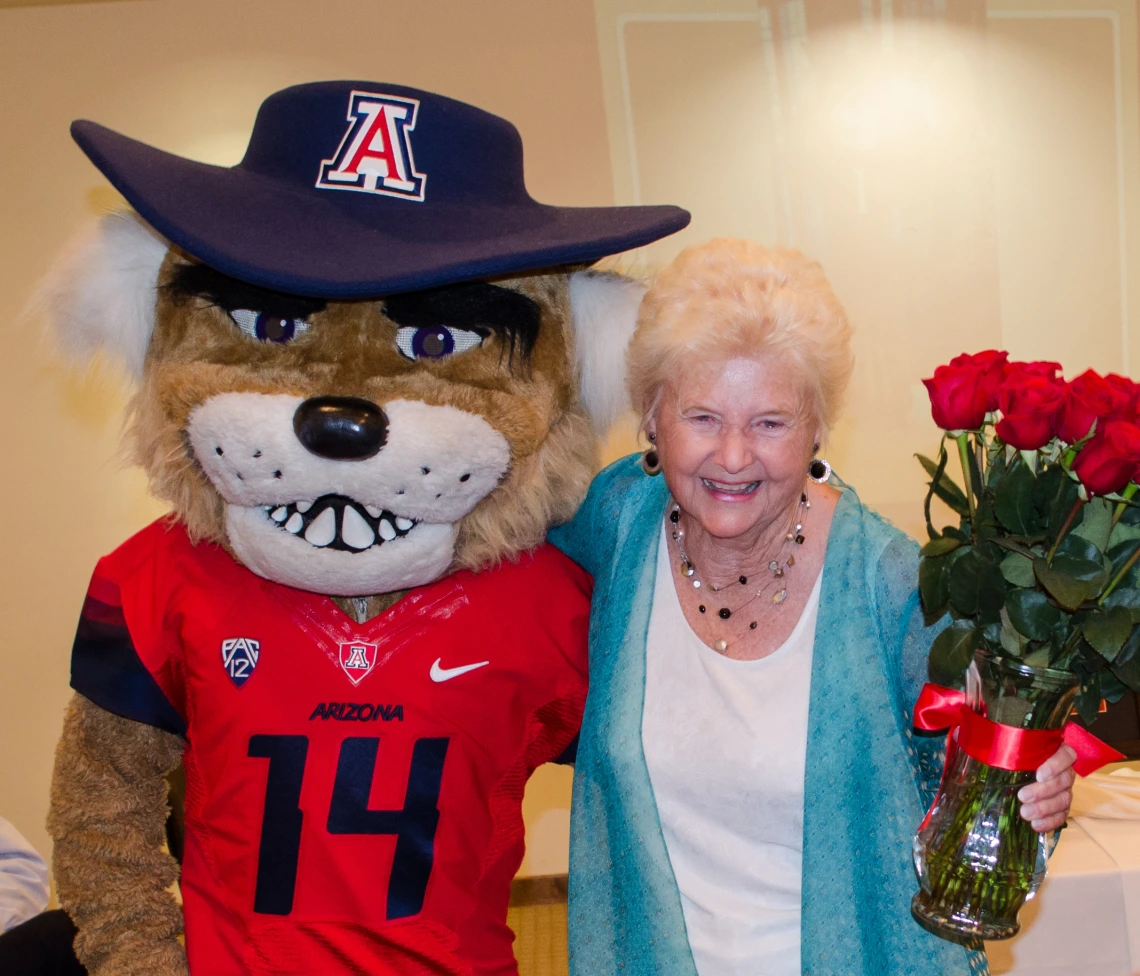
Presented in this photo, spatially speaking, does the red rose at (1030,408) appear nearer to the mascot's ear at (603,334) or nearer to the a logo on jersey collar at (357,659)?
the mascot's ear at (603,334)

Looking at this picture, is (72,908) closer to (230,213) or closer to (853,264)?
(230,213)

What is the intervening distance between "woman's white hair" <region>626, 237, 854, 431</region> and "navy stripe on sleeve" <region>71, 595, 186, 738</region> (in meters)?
0.73

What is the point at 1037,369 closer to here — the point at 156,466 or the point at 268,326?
the point at 268,326

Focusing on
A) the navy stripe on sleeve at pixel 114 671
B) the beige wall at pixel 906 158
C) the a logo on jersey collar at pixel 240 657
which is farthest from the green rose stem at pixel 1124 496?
the beige wall at pixel 906 158

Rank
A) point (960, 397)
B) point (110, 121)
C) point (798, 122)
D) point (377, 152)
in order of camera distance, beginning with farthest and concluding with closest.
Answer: point (110, 121), point (798, 122), point (377, 152), point (960, 397)

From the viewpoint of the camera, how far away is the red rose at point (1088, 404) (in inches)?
39.0

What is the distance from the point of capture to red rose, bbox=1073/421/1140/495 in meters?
0.95

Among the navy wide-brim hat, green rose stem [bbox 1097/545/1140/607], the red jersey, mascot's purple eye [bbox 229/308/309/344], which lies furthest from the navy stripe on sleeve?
green rose stem [bbox 1097/545/1140/607]

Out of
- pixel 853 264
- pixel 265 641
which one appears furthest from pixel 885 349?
pixel 265 641

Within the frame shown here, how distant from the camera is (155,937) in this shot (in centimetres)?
136

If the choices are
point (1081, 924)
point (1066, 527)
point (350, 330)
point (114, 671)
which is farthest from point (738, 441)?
point (1081, 924)

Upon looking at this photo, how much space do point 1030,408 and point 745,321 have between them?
362 millimetres

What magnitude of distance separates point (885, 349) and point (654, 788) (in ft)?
7.95

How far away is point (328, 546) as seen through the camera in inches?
51.1
